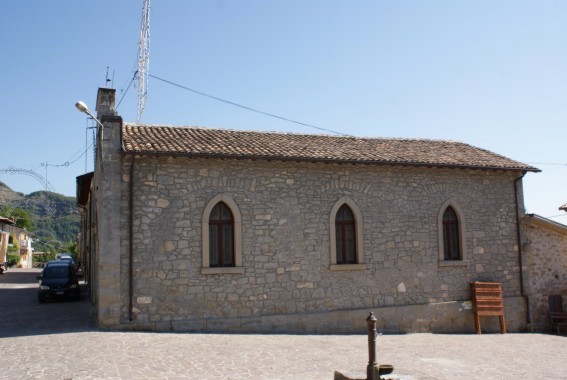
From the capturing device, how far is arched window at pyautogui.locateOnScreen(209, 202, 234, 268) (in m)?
13.2

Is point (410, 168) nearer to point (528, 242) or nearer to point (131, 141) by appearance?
point (528, 242)

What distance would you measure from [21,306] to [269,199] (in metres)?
10.1

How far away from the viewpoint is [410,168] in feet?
50.2

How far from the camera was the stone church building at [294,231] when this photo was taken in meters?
12.4

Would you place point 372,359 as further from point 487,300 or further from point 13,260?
point 13,260

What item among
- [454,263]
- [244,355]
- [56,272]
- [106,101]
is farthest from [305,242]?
[56,272]

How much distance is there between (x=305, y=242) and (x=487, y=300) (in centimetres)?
624

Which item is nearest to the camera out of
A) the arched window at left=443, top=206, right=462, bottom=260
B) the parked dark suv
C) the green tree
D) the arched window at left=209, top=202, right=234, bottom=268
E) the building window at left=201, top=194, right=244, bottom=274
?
the building window at left=201, top=194, right=244, bottom=274

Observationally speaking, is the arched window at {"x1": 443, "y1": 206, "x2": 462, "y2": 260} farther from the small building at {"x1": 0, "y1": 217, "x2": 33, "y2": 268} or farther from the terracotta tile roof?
the small building at {"x1": 0, "y1": 217, "x2": 33, "y2": 268}

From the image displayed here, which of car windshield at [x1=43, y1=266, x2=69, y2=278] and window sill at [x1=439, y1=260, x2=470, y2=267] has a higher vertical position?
window sill at [x1=439, y1=260, x2=470, y2=267]

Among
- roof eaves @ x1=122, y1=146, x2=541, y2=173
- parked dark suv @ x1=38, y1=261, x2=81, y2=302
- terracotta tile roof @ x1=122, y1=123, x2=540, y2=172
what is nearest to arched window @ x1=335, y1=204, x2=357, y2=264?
roof eaves @ x1=122, y1=146, x2=541, y2=173

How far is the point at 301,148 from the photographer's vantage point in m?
14.7

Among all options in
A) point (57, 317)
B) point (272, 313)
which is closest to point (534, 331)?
point (272, 313)

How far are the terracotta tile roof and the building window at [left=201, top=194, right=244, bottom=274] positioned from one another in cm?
135
